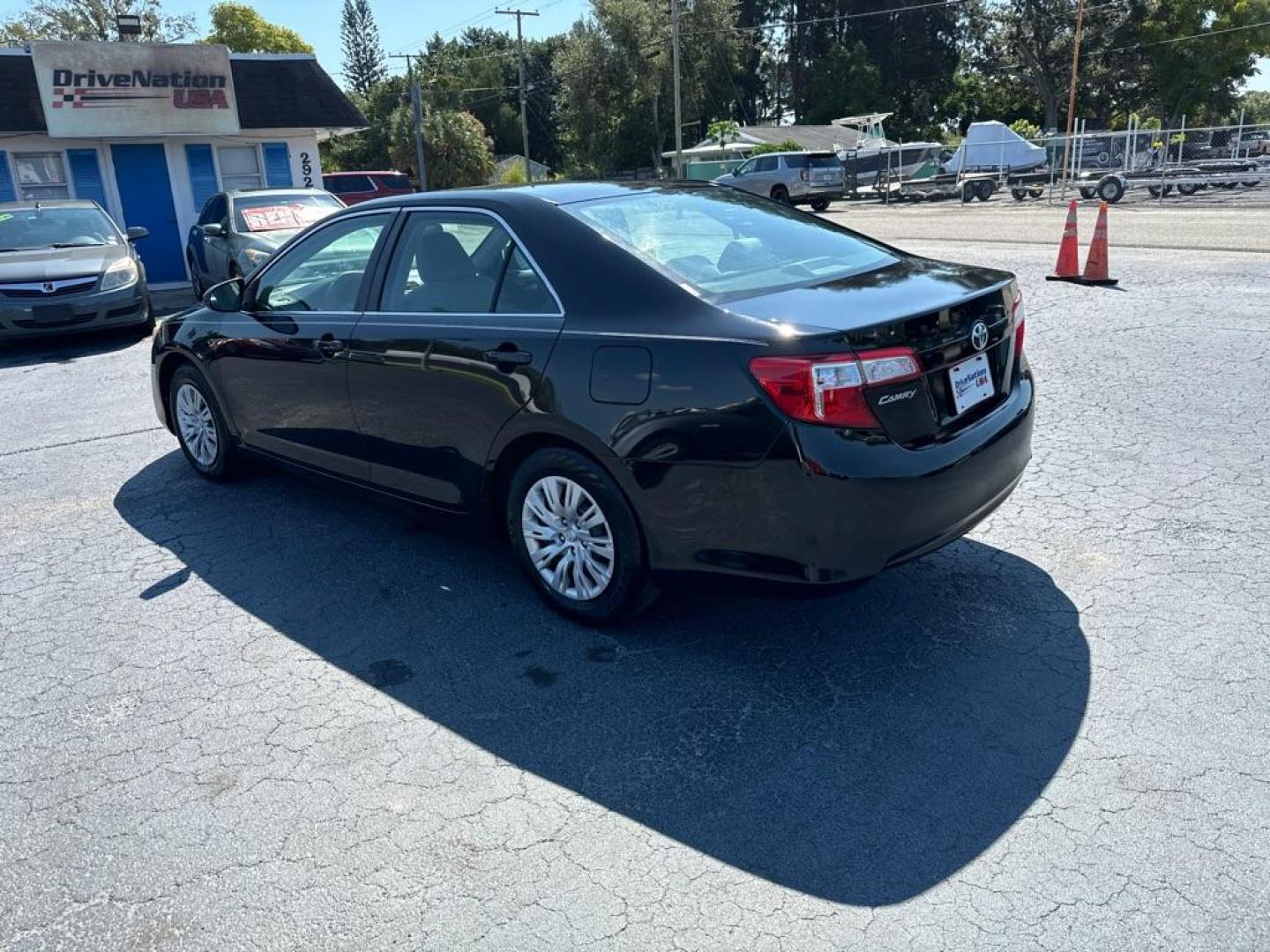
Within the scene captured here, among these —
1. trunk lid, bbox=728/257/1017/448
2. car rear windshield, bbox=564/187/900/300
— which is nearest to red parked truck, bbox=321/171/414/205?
car rear windshield, bbox=564/187/900/300

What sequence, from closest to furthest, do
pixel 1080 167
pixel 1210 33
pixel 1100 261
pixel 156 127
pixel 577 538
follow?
1. pixel 577 538
2. pixel 1100 261
3. pixel 156 127
4. pixel 1080 167
5. pixel 1210 33

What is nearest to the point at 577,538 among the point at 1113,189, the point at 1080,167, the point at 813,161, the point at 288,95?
the point at 288,95

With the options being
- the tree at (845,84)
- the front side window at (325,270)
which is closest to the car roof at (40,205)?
the front side window at (325,270)

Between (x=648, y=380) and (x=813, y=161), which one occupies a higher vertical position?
(x=813, y=161)

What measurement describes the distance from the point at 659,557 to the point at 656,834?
3.38 ft

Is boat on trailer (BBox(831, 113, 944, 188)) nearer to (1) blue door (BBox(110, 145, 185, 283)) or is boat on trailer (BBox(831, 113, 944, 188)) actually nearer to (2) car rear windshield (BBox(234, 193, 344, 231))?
(1) blue door (BBox(110, 145, 185, 283))

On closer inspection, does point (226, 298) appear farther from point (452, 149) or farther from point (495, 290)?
point (452, 149)

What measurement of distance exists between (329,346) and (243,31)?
73380 millimetres

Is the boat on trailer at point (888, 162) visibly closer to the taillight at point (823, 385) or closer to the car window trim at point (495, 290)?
the car window trim at point (495, 290)

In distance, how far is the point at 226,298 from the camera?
5219 millimetres

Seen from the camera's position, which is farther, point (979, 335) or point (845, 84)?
point (845, 84)

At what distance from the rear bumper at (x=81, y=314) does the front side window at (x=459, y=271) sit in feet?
25.9

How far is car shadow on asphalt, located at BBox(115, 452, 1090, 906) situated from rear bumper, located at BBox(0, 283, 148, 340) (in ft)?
23.4

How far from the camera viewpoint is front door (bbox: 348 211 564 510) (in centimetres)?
378
